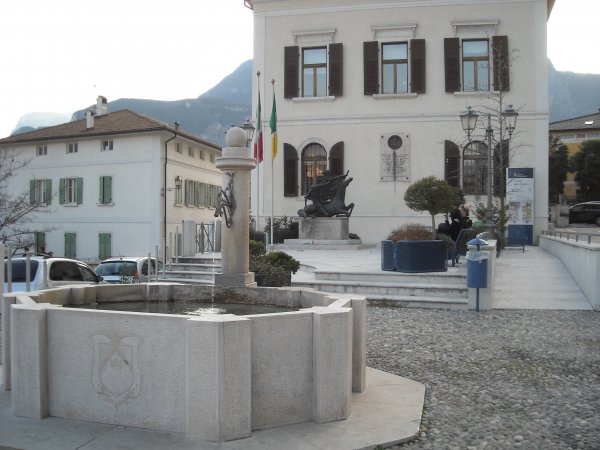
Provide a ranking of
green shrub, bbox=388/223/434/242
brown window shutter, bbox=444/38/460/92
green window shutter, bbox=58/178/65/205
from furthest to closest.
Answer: green window shutter, bbox=58/178/65/205
brown window shutter, bbox=444/38/460/92
green shrub, bbox=388/223/434/242

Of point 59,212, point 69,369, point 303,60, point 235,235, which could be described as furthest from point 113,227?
point 69,369

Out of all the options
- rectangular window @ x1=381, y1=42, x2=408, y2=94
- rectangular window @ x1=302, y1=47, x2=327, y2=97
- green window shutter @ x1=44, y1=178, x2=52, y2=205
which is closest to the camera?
rectangular window @ x1=381, y1=42, x2=408, y2=94

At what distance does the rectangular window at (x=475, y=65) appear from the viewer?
27.1 meters

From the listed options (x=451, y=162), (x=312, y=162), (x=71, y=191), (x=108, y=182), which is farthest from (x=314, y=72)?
(x=71, y=191)

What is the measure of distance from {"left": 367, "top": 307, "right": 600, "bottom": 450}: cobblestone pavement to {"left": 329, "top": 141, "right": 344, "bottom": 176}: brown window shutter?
17.7 metres

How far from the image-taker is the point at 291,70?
2836cm

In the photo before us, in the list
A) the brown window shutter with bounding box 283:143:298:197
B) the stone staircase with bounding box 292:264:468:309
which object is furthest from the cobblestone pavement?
the brown window shutter with bounding box 283:143:298:197

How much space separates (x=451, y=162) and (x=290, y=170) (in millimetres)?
7371

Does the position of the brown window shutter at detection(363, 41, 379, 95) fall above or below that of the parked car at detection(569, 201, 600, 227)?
above

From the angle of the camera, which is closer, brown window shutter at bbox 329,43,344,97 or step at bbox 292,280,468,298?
step at bbox 292,280,468,298

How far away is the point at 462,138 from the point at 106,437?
984 inches

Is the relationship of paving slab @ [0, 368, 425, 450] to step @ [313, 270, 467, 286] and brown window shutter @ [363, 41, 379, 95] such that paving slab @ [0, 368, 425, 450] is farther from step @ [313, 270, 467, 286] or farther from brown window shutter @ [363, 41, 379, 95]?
brown window shutter @ [363, 41, 379, 95]

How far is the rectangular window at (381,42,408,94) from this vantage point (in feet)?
91.2

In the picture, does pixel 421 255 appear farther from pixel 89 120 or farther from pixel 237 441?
pixel 89 120
